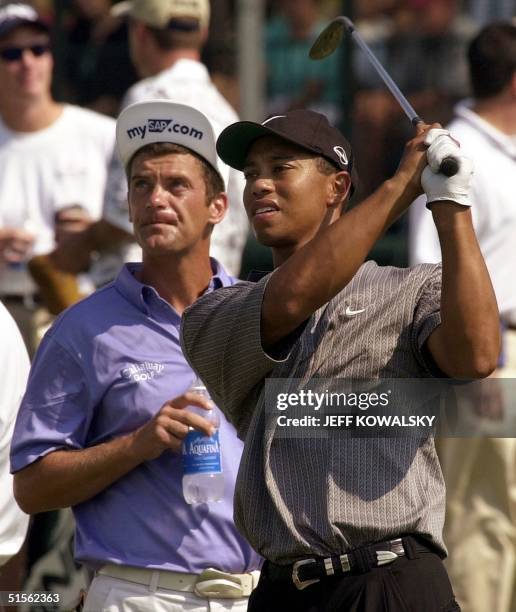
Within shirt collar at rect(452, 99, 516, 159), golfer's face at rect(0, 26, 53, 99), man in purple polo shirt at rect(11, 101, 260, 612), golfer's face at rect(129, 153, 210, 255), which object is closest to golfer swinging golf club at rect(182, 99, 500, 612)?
man in purple polo shirt at rect(11, 101, 260, 612)

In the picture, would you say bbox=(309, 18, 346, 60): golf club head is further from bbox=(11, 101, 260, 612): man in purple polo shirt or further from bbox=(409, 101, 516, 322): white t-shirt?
bbox=(409, 101, 516, 322): white t-shirt

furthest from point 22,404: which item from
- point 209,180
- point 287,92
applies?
point 287,92

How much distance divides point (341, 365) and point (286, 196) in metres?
0.46

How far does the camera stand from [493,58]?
6.76m

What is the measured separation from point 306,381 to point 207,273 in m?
1.18

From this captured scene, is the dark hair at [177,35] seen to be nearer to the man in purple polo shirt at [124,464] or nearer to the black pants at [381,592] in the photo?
the man in purple polo shirt at [124,464]

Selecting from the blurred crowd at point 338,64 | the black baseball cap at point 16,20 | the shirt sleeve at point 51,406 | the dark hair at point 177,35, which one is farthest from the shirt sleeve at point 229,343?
the blurred crowd at point 338,64

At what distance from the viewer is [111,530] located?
4.41m

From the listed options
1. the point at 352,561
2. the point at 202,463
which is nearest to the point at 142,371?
the point at 202,463

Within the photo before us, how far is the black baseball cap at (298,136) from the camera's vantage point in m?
3.84

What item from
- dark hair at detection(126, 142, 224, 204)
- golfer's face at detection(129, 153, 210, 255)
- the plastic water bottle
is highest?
dark hair at detection(126, 142, 224, 204)

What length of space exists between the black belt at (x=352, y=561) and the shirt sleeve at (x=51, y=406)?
102 centimetres

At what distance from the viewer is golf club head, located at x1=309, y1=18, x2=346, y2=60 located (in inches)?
174

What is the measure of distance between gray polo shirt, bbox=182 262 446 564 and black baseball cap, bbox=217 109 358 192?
0.35 metres
